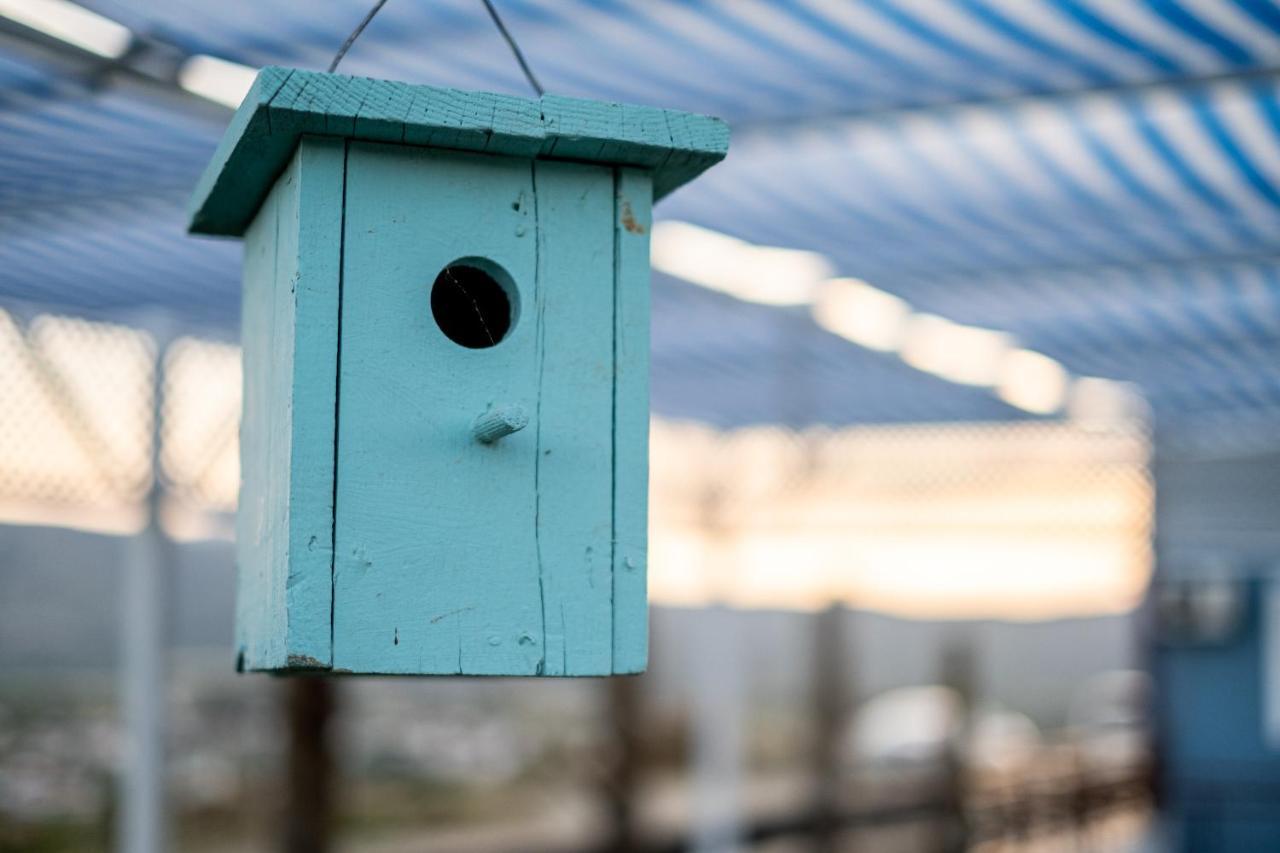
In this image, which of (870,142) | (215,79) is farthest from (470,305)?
(870,142)

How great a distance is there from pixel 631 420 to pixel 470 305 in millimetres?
281

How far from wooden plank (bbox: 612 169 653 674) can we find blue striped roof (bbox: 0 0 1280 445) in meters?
1.58

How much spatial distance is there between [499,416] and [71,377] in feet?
12.6

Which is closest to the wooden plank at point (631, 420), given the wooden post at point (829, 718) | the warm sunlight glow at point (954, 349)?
the warm sunlight glow at point (954, 349)

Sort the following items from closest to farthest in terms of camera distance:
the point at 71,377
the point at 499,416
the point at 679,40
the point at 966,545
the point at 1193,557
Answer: the point at 499,416 → the point at 679,40 → the point at 71,377 → the point at 1193,557 → the point at 966,545

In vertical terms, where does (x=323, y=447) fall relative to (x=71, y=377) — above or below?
below

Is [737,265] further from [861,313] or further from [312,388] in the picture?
[312,388]

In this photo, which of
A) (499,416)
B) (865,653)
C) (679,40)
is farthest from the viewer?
(865,653)

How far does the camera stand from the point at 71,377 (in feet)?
17.9

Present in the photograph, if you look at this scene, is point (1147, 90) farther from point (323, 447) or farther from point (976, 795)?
point (976, 795)

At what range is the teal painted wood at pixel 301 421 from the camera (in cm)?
200

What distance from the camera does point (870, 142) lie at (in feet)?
15.5

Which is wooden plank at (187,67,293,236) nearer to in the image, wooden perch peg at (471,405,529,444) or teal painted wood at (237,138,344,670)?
teal painted wood at (237,138,344,670)

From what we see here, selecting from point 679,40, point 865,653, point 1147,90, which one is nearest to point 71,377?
point 679,40
